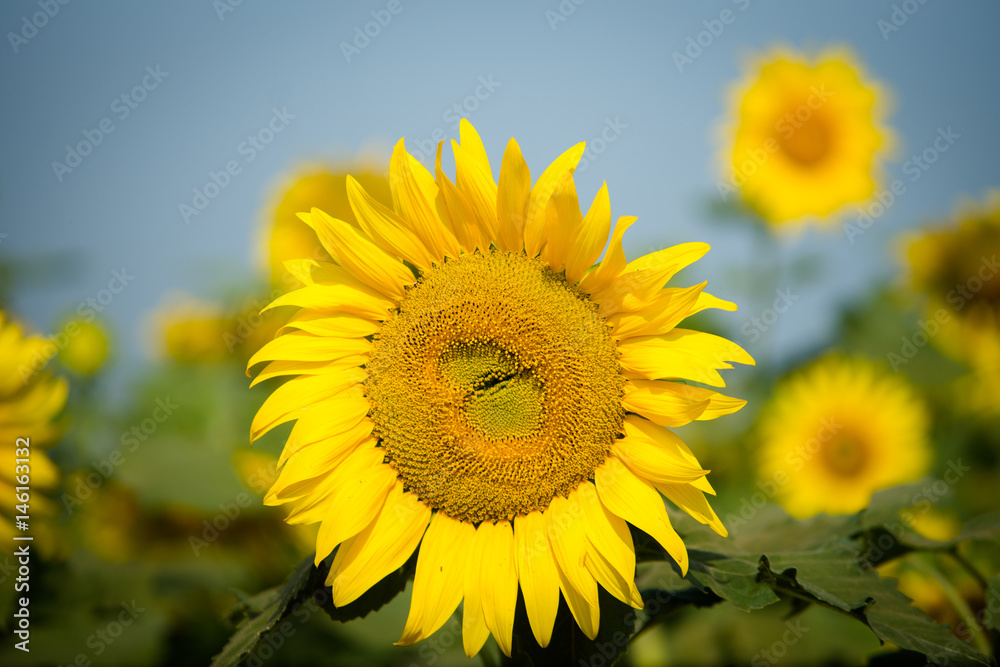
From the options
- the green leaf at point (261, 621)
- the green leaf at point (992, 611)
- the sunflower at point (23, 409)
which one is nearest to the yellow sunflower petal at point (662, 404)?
the green leaf at point (261, 621)

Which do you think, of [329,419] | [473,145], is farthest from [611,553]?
[473,145]

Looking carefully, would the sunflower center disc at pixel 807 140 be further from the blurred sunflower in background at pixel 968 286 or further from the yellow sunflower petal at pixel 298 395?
the yellow sunflower petal at pixel 298 395

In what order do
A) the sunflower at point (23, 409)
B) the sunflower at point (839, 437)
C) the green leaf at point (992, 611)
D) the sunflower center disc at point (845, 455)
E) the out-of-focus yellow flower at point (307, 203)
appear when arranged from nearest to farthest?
the green leaf at point (992, 611) → the sunflower at point (23, 409) → the out-of-focus yellow flower at point (307, 203) → the sunflower at point (839, 437) → the sunflower center disc at point (845, 455)

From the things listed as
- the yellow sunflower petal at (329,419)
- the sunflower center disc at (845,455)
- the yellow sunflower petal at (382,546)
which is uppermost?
the yellow sunflower petal at (329,419)

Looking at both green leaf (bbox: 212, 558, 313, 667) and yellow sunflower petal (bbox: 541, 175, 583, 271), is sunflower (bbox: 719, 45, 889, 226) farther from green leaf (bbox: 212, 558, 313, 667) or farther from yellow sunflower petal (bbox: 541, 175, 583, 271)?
green leaf (bbox: 212, 558, 313, 667)

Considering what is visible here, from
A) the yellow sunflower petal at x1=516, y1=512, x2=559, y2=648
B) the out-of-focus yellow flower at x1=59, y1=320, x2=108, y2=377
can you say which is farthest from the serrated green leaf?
the out-of-focus yellow flower at x1=59, y1=320, x2=108, y2=377

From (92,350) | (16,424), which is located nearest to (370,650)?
(16,424)

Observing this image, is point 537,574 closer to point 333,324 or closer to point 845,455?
point 333,324
